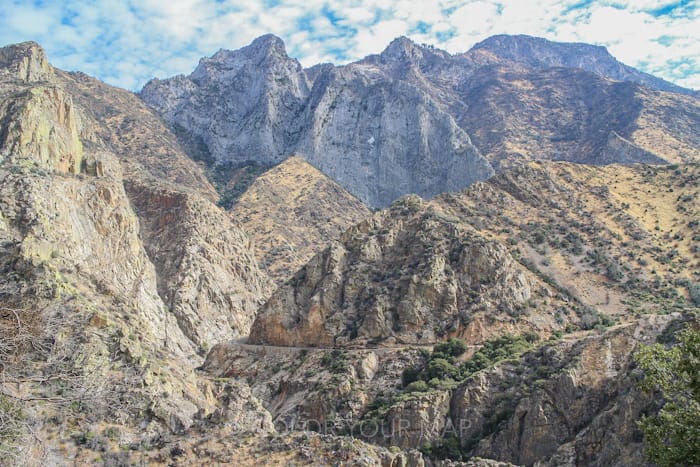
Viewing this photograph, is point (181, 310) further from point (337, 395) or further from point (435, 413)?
point (435, 413)

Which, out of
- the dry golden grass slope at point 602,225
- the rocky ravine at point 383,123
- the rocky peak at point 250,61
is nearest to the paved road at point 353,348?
the dry golden grass slope at point 602,225

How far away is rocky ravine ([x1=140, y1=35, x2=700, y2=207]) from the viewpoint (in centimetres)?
15150

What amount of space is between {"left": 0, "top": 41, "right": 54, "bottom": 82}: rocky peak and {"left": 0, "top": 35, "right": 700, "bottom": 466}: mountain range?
0.50 m

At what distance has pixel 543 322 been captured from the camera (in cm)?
6100

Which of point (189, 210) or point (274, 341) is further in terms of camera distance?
point (189, 210)

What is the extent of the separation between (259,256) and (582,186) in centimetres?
5019

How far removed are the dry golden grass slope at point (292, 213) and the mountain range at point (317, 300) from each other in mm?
487

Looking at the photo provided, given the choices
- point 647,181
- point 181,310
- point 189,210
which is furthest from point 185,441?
point 647,181

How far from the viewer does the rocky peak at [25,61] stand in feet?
291

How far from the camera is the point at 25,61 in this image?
9131 centimetres

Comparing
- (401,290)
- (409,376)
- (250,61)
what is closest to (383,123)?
(250,61)

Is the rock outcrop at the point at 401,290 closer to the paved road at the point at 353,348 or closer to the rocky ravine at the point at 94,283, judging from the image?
the paved road at the point at 353,348

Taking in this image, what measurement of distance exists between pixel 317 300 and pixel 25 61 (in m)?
56.3

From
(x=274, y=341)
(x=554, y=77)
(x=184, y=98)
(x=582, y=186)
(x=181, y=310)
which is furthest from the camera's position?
(x=554, y=77)
